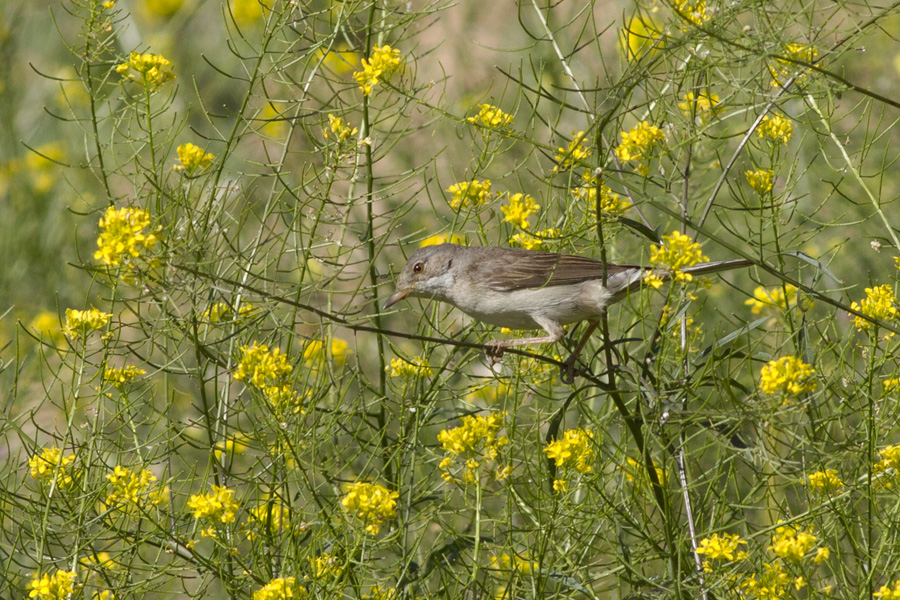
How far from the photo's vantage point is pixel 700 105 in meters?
3.85

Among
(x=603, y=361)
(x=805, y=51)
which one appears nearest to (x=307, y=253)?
(x=603, y=361)

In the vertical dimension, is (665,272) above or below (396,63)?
below

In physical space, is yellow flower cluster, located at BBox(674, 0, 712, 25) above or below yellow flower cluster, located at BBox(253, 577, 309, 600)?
above

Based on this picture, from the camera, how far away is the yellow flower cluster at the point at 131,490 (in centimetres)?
318

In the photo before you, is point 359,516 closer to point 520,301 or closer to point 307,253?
point 307,253

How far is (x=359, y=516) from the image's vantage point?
2898mm

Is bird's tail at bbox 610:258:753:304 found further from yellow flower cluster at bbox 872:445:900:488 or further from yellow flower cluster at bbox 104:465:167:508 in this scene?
yellow flower cluster at bbox 104:465:167:508

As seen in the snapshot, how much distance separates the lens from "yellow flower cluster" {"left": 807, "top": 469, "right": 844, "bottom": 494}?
3.00 meters

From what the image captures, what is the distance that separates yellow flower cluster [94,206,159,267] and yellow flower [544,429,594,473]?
54.6 inches

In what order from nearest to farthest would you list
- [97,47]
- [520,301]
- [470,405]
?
[97,47] → [520,301] → [470,405]

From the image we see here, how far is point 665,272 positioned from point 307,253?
136 centimetres

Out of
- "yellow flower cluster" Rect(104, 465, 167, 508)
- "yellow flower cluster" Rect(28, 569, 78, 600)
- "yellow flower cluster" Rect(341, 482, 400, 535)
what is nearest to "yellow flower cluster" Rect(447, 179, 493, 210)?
"yellow flower cluster" Rect(341, 482, 400, 535)

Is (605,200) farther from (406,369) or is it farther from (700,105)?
(406,369)

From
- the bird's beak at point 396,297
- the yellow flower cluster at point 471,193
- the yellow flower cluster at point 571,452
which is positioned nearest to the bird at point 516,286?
the bird's beak at point 396,297
